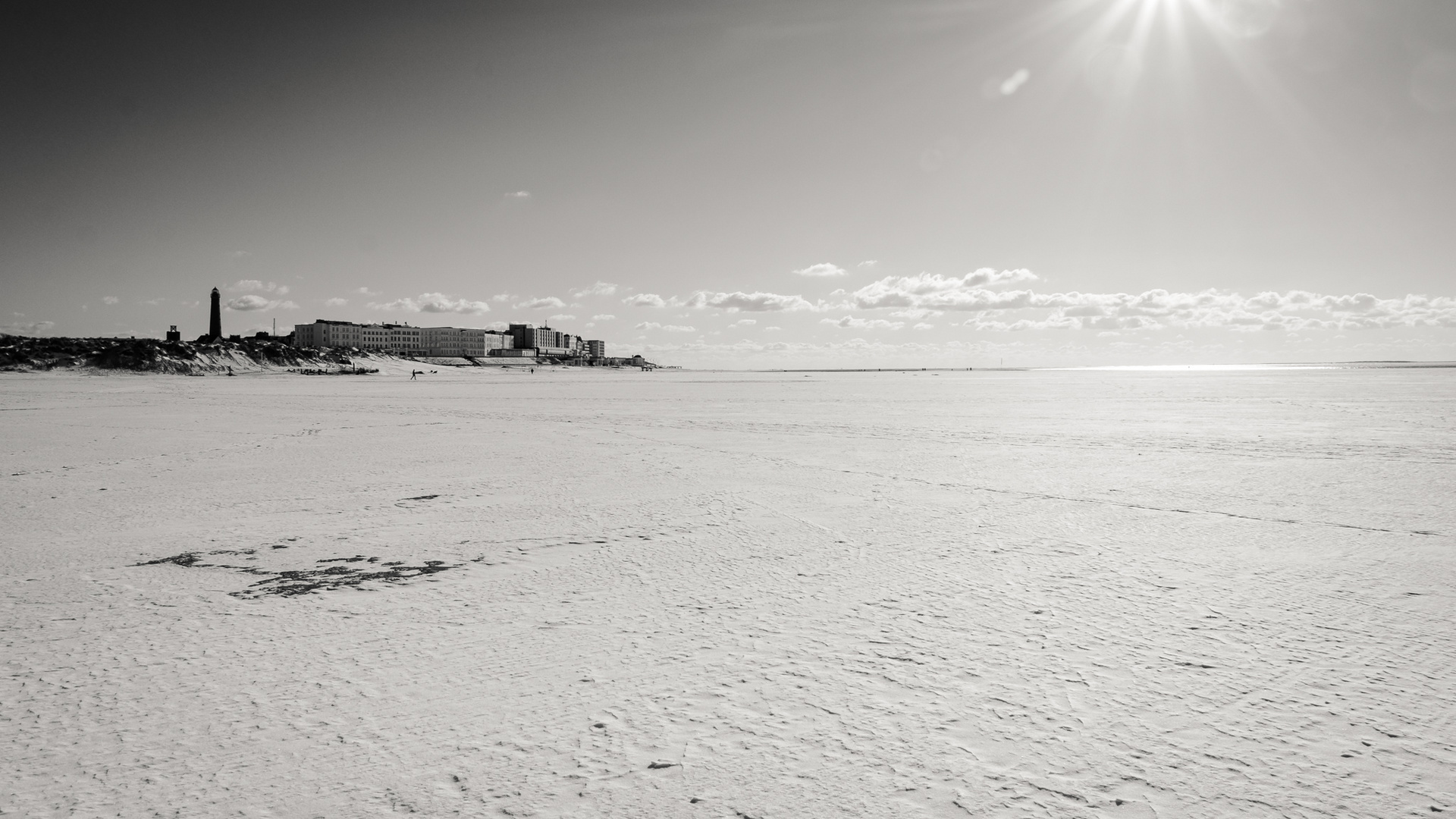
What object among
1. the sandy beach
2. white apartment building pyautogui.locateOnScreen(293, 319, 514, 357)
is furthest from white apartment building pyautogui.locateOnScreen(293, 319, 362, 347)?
the sandy beach

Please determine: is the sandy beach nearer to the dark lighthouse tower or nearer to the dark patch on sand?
the dark patch on sand

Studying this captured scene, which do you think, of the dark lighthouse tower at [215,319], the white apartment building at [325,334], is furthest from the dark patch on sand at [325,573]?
the white apartment building at [325,334]

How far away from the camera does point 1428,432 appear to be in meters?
14.4

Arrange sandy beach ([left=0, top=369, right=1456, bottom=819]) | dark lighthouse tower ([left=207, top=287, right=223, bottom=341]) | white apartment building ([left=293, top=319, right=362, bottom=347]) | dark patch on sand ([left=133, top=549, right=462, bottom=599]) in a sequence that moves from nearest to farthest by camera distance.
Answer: sandy beach ([left=0, top=369, right=1456, bottom=819]), dark patch on sand ([left=133, top=549, right=462, bottom=599]), dark lighthouse tower ([left=207, top=287, right=223, bottom=341]), white apartment building ([left=293, top=319, right=362, bottom=347])

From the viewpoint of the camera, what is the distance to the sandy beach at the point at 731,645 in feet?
8.77

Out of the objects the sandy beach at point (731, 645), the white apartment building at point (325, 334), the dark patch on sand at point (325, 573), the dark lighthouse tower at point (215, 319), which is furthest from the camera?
the white apartment building at point (325, 334)

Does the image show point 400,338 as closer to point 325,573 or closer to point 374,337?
point 374,337

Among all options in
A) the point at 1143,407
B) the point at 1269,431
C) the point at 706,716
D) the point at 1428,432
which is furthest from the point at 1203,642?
the point at 1143,407

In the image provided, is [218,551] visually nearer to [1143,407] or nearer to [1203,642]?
[1203,642]

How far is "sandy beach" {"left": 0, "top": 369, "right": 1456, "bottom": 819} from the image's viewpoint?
2672 mm

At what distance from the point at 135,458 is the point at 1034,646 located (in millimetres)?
13543

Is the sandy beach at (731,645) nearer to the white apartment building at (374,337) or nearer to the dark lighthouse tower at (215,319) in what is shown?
the dark lighthouse tower at (215,319)

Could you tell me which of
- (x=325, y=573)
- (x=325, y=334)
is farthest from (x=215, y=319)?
(x=325, y=573)

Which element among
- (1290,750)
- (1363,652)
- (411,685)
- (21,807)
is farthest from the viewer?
(1363,652)
